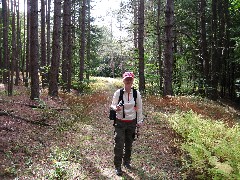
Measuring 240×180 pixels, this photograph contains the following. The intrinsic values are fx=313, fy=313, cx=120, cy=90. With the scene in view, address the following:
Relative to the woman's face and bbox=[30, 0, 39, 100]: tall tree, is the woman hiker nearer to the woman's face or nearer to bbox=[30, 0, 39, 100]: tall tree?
the woman's face

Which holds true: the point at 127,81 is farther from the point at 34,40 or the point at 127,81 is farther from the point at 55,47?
the point at 55,47

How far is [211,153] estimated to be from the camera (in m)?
7.82

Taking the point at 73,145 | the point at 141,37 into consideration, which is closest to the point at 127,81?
the point at 73,145

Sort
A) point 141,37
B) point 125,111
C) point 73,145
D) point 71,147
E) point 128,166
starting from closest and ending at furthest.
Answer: point 125,111 < point 128,166 < point 71,147 < point 73,145 < point 141,37

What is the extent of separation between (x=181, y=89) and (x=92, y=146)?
59.2 ft

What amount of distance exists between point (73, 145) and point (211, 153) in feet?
12.3

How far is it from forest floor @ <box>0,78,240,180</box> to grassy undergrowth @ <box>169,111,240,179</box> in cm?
39

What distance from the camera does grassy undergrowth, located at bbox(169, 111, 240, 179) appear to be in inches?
255

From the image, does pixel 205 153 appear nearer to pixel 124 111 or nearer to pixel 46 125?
pixel 124 111

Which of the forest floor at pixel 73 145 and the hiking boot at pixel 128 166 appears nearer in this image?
the forest floor at pixel 73 145

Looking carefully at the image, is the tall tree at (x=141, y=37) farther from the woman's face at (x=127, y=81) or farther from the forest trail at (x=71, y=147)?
the woman's face at (x=127, y=81)

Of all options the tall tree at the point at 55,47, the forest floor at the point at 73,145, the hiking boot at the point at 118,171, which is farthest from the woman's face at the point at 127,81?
the tall tree at the point at 55,47

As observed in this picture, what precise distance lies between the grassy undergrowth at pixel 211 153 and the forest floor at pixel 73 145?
39 cm

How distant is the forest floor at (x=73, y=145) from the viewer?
7070 mm
